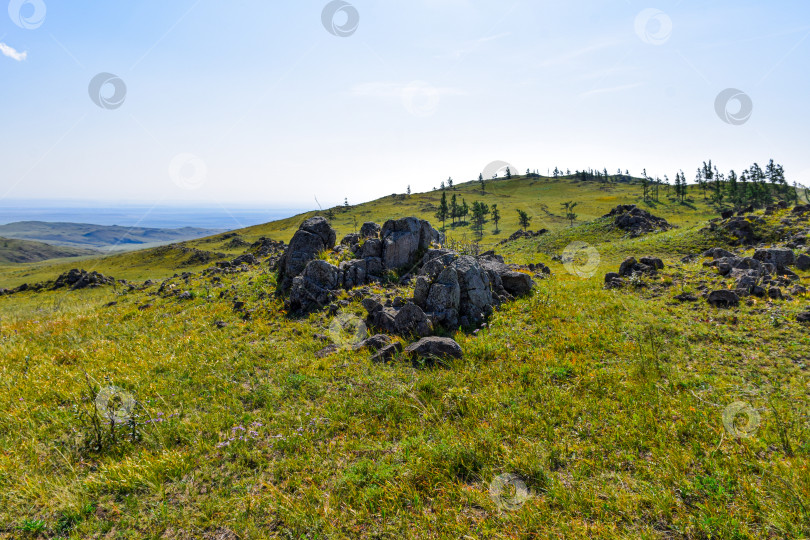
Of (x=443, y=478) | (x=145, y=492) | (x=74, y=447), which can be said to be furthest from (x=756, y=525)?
(x=74, y=447)

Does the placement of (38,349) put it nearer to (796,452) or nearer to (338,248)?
(338,248)

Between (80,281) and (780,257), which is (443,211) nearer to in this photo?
(80,281)

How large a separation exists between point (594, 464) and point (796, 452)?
357cm

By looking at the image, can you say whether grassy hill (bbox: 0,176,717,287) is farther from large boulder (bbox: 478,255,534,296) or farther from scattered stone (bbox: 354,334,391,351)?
scattered stone (bbox: 354,334,391,351)

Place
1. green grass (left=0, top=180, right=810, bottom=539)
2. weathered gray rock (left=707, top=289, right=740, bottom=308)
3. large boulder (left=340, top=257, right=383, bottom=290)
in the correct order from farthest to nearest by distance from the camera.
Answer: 1. large boulder (left=340, top=257, right=383, bottom=290)
2. weathered gray rock (left=707, top=289, right=740, bottom=308)
3. green grass (left=0, top=180, right=810, bottom=539)

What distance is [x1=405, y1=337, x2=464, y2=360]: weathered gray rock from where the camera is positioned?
416 inches

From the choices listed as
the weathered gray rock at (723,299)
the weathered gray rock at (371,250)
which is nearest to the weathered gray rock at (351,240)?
the weathered gray rock at (371,250)

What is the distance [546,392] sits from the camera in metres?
8.44

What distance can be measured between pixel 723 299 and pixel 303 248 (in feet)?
67.6

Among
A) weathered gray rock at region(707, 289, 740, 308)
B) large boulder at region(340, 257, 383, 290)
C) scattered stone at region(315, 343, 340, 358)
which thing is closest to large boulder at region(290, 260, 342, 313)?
large boulder at region(340, 257, 383, 290)

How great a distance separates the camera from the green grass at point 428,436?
17.6 ft

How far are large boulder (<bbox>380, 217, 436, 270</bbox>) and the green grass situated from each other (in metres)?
7.94

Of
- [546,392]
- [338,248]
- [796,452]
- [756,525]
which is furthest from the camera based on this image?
[338,248]

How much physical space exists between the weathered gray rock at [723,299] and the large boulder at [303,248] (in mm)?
19109
